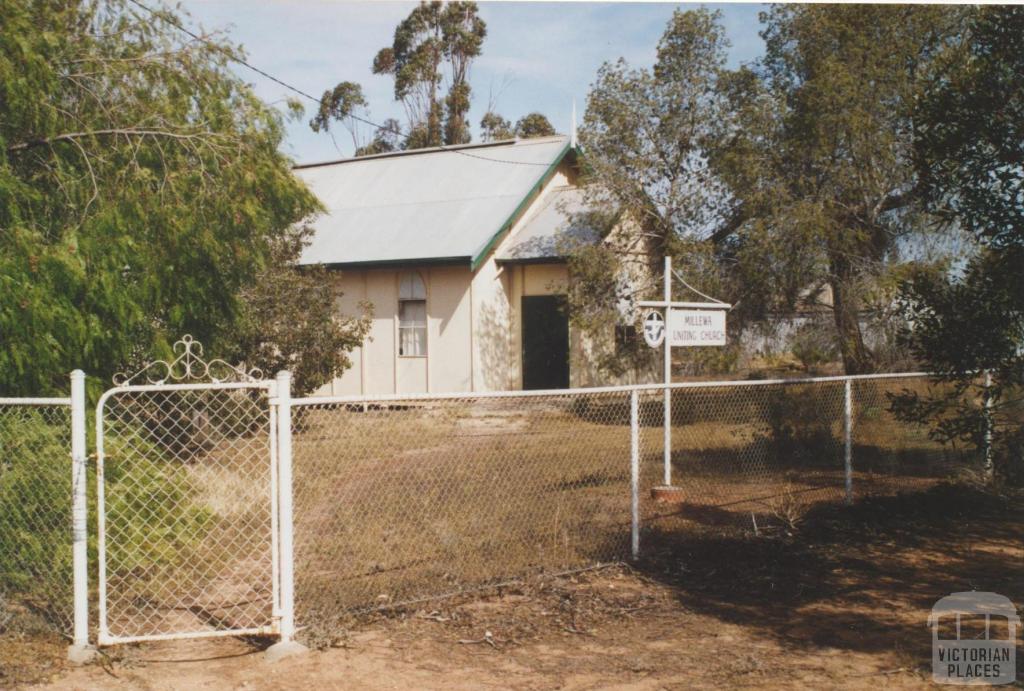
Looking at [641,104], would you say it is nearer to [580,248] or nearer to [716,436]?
[580,248]

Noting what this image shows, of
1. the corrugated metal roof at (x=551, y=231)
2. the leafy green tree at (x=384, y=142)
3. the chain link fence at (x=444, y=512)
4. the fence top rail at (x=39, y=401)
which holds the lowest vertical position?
the chain link fence at (x=444, y=512)

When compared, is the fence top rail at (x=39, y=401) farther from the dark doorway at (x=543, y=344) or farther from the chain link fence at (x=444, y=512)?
the dark doorway at (x=543, y=344)

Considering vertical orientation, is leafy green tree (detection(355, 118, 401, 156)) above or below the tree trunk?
above

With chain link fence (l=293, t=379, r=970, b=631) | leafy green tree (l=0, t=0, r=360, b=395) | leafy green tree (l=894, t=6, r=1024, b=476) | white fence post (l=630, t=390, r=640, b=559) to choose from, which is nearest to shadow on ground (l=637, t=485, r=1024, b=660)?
white fence post (l=630, t=390, r=640, b=559)

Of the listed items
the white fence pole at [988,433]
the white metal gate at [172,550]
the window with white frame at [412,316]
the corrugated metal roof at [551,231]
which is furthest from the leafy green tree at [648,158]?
the white metal gate at [172,550]

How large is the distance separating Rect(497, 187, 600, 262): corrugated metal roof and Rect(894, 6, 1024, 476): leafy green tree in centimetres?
1026

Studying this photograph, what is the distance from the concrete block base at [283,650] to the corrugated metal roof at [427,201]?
40.6ft

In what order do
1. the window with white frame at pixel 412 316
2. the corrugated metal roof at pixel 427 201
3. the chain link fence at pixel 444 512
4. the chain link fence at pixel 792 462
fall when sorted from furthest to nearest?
the window with white frame at pixel 412 316
the corrugated metal roof at pixel 427 201
the chain link fence at pixel 792 462
the chain link fence at pixel 444 512

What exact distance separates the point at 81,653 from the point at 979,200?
21.2 feet

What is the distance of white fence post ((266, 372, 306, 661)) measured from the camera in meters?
5.12

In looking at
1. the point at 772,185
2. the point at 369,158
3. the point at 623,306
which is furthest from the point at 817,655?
the point at 369,158

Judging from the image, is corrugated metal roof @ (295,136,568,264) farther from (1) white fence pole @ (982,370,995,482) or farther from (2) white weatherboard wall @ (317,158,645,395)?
(1) white fence pole @ (982,370,995,482)

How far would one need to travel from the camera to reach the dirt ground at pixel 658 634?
4.85m

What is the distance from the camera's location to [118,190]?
767 centimetres
